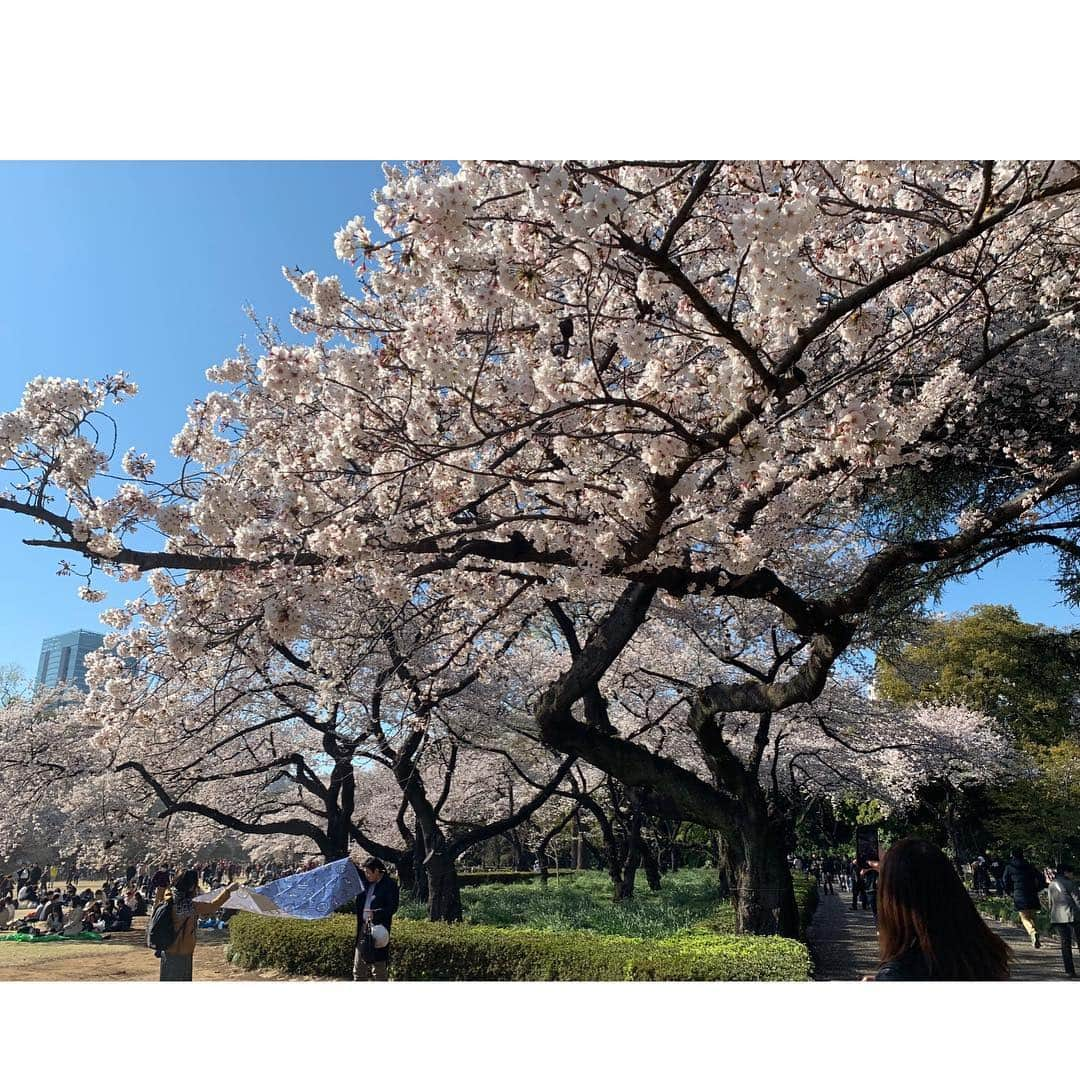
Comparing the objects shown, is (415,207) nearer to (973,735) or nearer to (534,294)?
(534,294)

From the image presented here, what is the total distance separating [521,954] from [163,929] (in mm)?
2468

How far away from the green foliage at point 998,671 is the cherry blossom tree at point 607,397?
172 inches

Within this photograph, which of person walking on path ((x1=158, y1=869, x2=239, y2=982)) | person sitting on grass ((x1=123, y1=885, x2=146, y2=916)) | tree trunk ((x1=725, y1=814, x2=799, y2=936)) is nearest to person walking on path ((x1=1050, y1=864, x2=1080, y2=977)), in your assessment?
tree trunk ((x1=725, y1=814, x2=799, y2=936))

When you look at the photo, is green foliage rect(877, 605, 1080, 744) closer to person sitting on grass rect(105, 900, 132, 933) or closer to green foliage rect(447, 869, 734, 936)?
green foliage rect(447, 869, 734, 936)

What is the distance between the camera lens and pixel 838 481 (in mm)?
4375

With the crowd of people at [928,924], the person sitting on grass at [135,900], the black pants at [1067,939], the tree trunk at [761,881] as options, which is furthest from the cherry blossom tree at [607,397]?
the person sitting on grass at [135,900]

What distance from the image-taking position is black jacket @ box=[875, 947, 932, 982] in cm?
139

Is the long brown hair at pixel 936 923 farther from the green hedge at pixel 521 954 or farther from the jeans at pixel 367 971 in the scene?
the jeans at pixel 367 971

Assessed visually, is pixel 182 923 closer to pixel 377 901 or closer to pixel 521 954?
pixel 377 901

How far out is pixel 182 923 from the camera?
163 inches

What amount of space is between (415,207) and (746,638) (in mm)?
7687

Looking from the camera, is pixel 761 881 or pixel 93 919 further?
pixel 93 919

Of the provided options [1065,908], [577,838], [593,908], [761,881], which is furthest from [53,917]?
[1065,908]

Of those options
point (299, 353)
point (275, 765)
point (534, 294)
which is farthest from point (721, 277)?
point (275, 765)
